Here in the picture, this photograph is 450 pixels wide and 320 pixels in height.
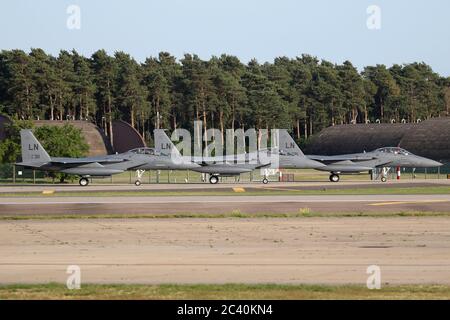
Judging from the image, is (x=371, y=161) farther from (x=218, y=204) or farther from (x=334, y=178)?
(x=218, y=204)

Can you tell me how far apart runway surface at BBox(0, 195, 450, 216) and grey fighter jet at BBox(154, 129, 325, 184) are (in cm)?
1817

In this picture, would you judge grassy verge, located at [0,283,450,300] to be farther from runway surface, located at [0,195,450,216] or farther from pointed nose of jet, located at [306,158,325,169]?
pointed nose of jet, located at [306,158,325,169]

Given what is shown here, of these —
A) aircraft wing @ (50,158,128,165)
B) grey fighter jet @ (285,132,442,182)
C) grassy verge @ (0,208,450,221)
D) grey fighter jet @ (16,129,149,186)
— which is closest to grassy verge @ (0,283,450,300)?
grassy verge @ (0,208,450,221)

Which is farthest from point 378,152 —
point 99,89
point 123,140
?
point 99,89

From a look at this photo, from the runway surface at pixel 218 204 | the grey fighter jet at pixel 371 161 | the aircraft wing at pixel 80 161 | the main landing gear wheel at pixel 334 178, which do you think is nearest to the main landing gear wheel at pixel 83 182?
the aircraft wing at pixel 80 161

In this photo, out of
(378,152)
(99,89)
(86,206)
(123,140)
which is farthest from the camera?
(99,89)

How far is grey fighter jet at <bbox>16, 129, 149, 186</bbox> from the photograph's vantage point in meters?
64.1

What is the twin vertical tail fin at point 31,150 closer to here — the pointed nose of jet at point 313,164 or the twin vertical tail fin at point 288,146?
the twin vertical tail fin at point 288,146

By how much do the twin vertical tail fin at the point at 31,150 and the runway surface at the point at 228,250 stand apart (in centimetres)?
3251

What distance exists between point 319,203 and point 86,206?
1154 centimetres

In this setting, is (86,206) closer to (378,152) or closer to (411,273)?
(411,273)

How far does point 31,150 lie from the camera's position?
6419 centimetres

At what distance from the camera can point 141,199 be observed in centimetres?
4553

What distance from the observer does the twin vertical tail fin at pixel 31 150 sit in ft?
210
